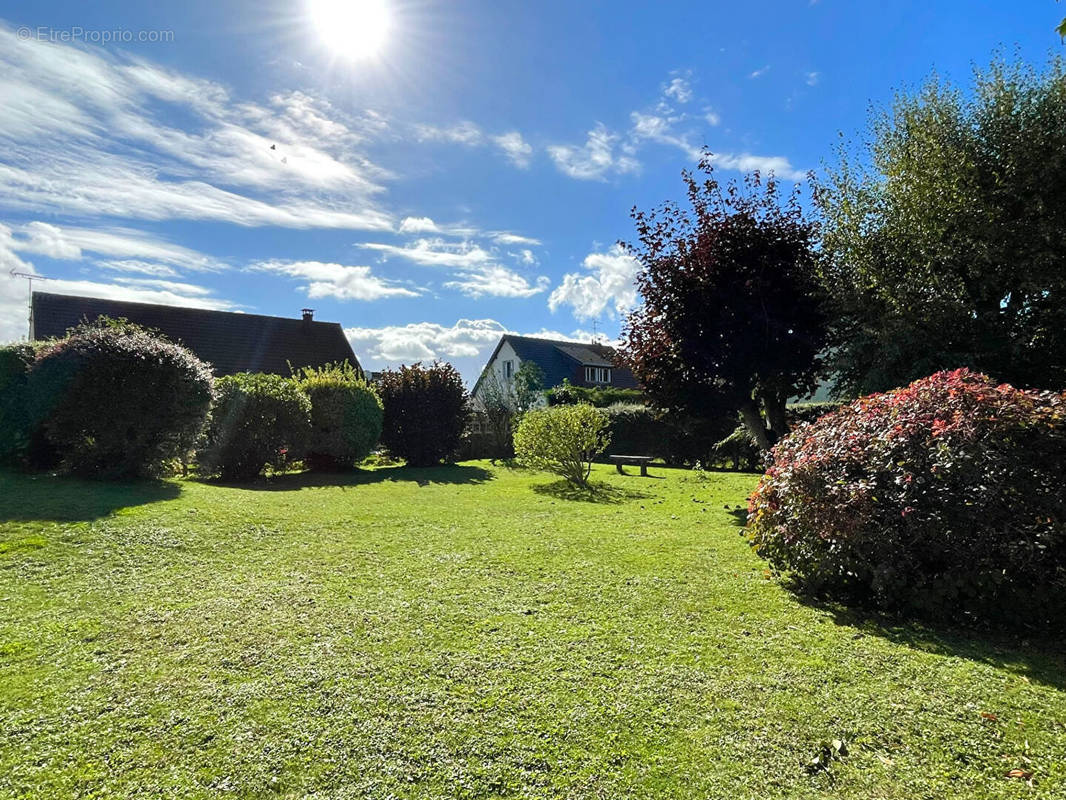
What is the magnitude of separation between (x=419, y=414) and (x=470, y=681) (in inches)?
547

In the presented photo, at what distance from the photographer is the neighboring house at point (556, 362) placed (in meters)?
41.1

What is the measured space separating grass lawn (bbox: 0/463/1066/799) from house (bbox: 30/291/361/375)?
61.9 ft

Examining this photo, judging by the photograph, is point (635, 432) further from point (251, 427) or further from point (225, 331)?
point (225, 331)

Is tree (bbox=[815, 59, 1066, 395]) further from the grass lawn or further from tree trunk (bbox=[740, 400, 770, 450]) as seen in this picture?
the grass lawn

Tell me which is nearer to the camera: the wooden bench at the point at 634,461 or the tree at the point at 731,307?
the tree at the point at 731,307

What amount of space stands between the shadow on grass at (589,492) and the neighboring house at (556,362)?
27.5 metres

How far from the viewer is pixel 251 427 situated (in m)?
12.4

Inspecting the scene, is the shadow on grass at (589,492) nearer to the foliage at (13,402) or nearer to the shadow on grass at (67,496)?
the shadow on grass at (67,496)

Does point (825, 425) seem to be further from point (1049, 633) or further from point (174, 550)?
point (174, 550)

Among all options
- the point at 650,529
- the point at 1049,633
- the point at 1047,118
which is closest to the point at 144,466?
the point at 650,529

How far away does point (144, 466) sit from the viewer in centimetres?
953

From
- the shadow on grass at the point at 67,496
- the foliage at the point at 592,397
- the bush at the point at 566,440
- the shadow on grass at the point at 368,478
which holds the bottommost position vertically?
the shadow on grass at the point at 368,478

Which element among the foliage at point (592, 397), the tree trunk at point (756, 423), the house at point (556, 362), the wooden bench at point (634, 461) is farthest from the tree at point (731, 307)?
the house at point (556, 362)

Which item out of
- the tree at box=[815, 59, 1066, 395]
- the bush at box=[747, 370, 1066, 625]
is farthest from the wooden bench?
the bush at box=[747, 370, 1066, 625]
